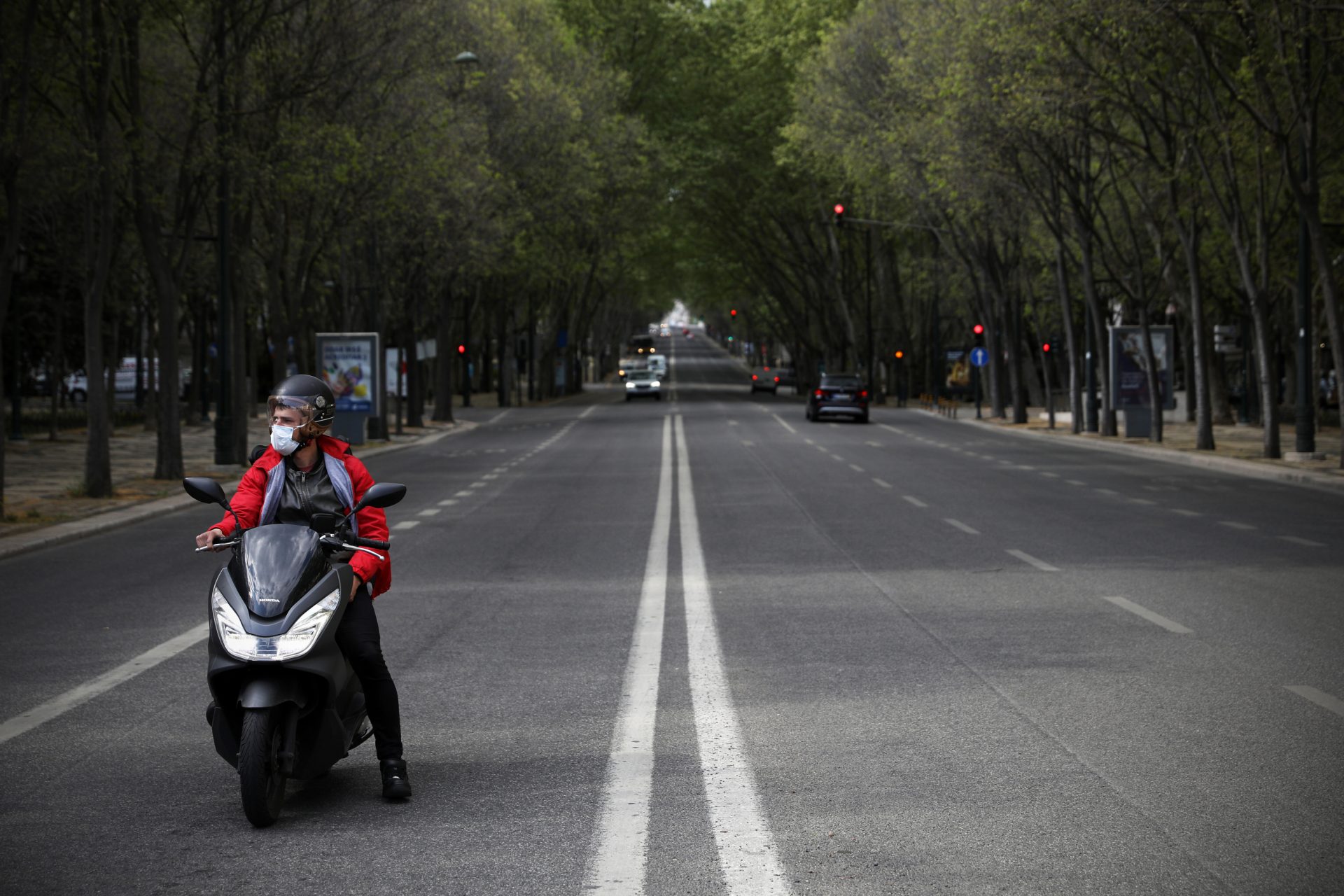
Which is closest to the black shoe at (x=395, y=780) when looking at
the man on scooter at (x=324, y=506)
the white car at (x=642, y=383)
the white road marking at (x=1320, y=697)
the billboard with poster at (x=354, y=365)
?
the man on scooter at (x=324, y=506)

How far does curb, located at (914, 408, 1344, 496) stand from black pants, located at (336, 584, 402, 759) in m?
20.8

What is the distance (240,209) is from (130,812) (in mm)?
27040

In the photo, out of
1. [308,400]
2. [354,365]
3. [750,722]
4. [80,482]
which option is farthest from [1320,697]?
[354,365]

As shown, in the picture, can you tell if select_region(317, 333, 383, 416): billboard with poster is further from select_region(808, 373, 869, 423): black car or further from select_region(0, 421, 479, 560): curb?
select_region(808, 373, 869, 423): black car

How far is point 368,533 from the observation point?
20.8 ft

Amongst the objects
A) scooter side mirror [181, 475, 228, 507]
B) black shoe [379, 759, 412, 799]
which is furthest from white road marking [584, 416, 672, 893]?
scooter side mirror [181, 475, 228, 507]

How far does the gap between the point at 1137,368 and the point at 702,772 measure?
3683cm

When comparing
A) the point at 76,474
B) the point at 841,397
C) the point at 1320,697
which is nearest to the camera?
the point at 1320,697

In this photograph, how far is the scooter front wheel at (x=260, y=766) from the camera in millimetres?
5734

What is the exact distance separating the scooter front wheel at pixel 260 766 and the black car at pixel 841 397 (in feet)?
156

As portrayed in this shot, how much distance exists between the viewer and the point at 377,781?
6.62 meters

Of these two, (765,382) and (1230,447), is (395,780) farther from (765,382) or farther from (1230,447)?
(765,382)

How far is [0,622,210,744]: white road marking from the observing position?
25.3ft

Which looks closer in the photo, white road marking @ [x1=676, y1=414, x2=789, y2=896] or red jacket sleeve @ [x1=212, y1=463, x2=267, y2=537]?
white road marking @ [x1=676, y1=414, x2=789, y2=896]
